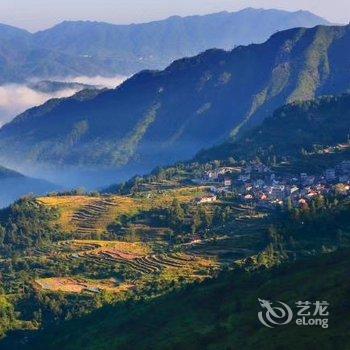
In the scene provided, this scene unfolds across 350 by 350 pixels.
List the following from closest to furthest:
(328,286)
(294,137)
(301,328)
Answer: (301,328) < (328,286) < (294,137)

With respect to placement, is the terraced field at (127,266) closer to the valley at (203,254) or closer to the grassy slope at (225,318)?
the valley at (203,254)

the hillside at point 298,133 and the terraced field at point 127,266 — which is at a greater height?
the hillside at point 298,133

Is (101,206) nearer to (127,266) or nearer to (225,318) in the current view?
(127,266)

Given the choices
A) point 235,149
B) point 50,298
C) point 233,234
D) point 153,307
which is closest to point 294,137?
point 235,149

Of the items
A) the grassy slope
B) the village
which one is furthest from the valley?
the village

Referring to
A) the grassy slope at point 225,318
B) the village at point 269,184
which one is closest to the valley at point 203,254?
the grassy slope at point 225,318

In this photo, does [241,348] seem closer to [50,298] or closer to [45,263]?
[50,298]

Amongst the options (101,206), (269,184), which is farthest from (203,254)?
(269,184)
